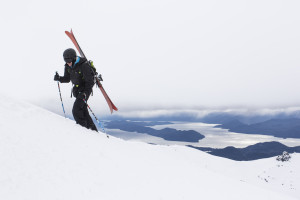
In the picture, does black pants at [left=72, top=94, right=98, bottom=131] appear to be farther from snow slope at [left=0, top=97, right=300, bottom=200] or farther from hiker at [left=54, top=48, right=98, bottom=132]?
snow slope at [left=0, top=97, right=300, bottom=200]

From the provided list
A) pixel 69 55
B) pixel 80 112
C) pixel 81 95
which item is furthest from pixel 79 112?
pixel 69 55

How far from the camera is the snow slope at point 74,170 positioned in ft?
15.5

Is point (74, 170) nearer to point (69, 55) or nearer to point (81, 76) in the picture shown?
point (81, 76)

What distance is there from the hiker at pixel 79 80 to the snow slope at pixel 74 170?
1.79m

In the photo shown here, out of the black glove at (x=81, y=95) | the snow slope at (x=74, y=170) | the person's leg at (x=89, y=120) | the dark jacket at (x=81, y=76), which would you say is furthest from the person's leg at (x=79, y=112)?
the snow slope at (x=74, y=170)

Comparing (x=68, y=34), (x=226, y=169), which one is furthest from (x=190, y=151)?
(x=68, y=34)

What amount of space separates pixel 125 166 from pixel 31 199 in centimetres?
272

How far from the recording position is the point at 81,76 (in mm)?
9734

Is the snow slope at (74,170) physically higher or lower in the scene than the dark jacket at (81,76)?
lower

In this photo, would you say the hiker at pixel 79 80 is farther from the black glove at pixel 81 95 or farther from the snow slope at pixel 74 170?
the snow slope at pixel 74 170

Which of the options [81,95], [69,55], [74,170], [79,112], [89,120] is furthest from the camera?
[89,120]

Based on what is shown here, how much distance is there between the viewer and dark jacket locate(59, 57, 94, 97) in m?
9.51

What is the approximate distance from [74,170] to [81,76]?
17.0ft

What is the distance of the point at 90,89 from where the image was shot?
989 centimetres
